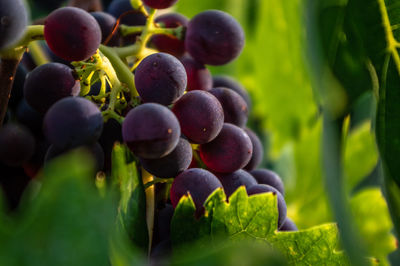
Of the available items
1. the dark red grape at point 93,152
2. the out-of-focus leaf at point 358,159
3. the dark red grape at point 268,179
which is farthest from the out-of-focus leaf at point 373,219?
the dark red grape at point 93,152

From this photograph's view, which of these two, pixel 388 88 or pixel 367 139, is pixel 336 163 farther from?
pixel 367 139

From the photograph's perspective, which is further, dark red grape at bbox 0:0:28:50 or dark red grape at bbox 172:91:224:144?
dark red grape at bbox 172:91:224:144

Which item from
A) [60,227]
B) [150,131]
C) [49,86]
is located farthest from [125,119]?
[60,227]

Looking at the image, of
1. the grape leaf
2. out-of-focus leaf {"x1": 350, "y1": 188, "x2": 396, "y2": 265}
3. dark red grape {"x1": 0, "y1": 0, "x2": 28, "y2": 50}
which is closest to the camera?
dark red grape {"x1": 0, "y1": 0, "x2": 28, "y2": 50}

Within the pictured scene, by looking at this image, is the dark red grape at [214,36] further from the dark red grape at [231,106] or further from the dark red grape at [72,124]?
the dark red grape at [72,124]

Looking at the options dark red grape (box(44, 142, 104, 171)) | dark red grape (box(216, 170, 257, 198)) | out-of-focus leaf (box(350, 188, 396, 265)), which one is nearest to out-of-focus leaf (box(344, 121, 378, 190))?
out-of-focus leaf (box(350, 188, 396, 265))

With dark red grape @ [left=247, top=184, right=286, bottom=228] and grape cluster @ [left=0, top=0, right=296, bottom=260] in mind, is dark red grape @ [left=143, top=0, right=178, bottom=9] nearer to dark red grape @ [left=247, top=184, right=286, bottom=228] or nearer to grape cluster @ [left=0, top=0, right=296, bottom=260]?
grape cluster @ [left=0, top=0, right=296, bottom=260]
